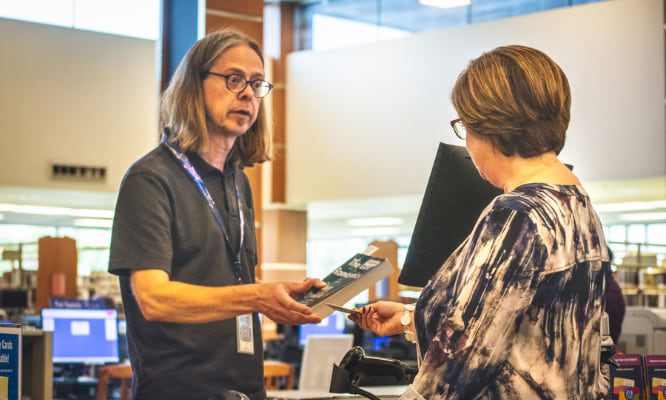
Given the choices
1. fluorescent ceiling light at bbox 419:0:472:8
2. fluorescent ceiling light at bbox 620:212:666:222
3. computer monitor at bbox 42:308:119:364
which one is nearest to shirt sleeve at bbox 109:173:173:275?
computer monitor at bbox 42:308:119:364

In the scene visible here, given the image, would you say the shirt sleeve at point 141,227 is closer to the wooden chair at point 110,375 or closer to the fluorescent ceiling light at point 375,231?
the wooden chair at point 110,375

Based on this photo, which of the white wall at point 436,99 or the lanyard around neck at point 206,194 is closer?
the lanyard around neck at point 206,194

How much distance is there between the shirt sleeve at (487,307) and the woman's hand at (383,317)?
0.41 m

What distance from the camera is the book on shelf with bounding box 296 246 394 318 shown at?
4.99ft

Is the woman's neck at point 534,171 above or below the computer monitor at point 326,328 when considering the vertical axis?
above

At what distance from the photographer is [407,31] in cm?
1041

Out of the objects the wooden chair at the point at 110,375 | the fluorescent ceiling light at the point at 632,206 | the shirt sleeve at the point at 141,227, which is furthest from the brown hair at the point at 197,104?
the fluorescent ceiling light at the point at 632,206

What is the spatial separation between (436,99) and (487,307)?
28.4ft

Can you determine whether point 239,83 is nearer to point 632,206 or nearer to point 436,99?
point 436,99

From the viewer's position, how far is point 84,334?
19.1 ft

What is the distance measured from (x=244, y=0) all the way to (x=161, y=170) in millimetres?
6820

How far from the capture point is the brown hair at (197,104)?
1726 mm

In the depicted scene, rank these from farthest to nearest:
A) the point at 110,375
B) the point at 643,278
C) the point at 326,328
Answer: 1. the point at 643,278
2. the point at 326,328
3. the point at 110,375

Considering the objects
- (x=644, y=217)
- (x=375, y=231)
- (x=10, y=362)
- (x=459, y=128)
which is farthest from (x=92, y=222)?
(x=459, y=128)
